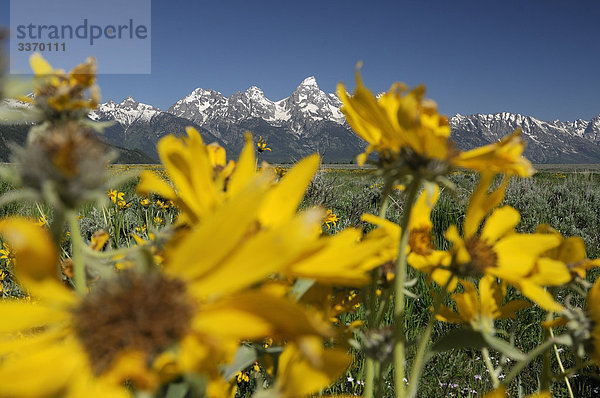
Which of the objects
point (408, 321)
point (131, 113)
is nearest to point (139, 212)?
point (408, 321)

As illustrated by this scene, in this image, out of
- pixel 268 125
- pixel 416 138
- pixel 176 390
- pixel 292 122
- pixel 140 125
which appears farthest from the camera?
pixel 292 122

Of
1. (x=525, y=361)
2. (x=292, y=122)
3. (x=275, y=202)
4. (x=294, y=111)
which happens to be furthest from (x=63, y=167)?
(x=294, y=111)

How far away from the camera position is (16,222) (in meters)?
0.32

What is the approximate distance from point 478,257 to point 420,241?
0.38 ft

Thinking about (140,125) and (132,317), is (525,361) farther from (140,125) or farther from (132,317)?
(140,125)

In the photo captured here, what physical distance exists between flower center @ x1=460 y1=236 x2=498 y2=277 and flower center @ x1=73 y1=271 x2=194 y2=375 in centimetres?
44

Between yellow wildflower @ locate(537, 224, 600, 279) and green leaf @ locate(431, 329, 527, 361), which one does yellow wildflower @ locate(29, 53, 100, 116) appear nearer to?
green leaf @ locate(431, 329, 527, 361)

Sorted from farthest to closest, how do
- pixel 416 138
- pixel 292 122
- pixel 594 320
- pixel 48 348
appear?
1. pixel 292 122
2. pixel 594 320
3. pixel 416 138
4. pixel 48 348

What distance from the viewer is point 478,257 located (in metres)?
0.64

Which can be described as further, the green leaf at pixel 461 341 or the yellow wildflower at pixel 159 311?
the green leaf at pixel 461 341

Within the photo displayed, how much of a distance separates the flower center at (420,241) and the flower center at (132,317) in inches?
Result: 18.0

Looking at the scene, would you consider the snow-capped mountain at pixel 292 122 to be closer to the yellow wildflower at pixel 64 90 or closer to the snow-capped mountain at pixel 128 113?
the snow-capped mountain at pixel 128 113

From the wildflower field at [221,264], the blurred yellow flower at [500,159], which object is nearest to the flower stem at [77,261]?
the wildflower field at [221,264]

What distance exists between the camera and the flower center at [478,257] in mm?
627
